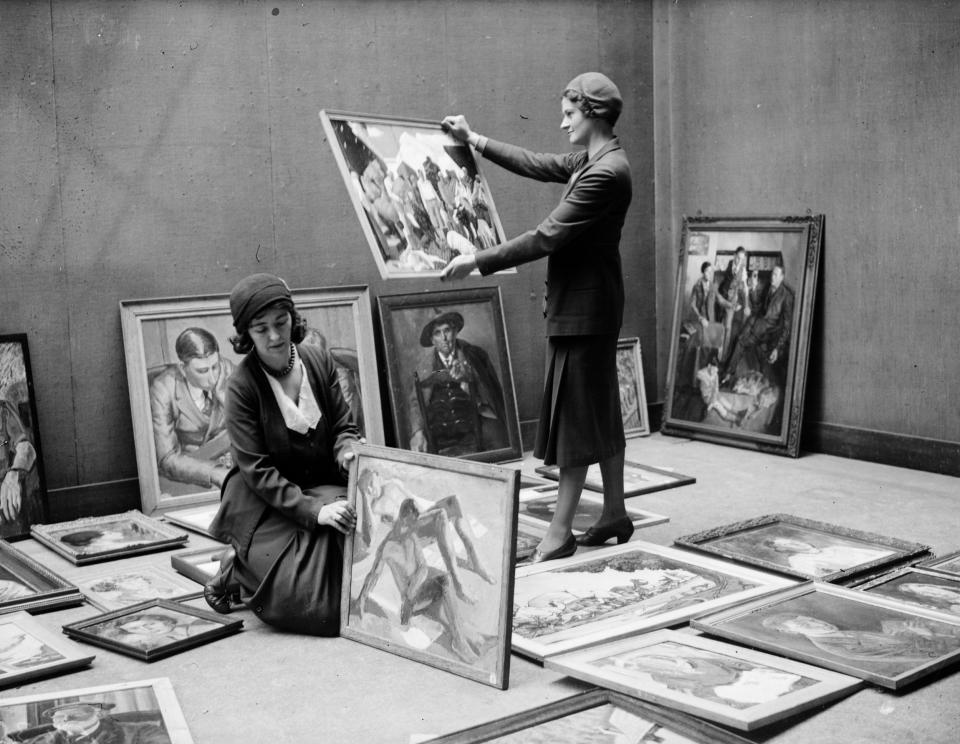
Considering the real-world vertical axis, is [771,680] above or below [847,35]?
below

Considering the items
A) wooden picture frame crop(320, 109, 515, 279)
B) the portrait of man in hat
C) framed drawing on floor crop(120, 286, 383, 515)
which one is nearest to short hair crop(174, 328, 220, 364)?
framed drawing on floor crop(120, 286, 383, 515)

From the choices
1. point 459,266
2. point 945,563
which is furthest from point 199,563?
point 945,563

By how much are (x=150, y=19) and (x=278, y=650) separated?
10.4 feet

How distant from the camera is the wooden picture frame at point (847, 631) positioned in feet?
10.8

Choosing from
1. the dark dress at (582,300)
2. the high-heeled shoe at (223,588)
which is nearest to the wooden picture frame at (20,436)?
the high-heeled shoe at (223,588)

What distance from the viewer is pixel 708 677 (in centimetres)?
318

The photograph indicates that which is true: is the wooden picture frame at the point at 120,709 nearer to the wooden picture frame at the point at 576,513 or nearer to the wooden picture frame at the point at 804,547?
the wooden picture frame at the point at 576,513

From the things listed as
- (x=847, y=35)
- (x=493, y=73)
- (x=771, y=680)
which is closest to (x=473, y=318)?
(x=493, y=73)

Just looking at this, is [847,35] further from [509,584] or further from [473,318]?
[509,584]

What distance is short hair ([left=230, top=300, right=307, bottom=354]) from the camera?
145 inches

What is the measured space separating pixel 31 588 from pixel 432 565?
1736mm

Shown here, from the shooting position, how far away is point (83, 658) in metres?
3.46

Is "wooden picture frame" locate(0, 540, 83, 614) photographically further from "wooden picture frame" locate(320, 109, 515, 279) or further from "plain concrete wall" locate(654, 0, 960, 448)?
"plain concrete wall" locate(654, 0, 960, 448)

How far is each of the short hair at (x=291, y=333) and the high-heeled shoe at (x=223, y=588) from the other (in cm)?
69
